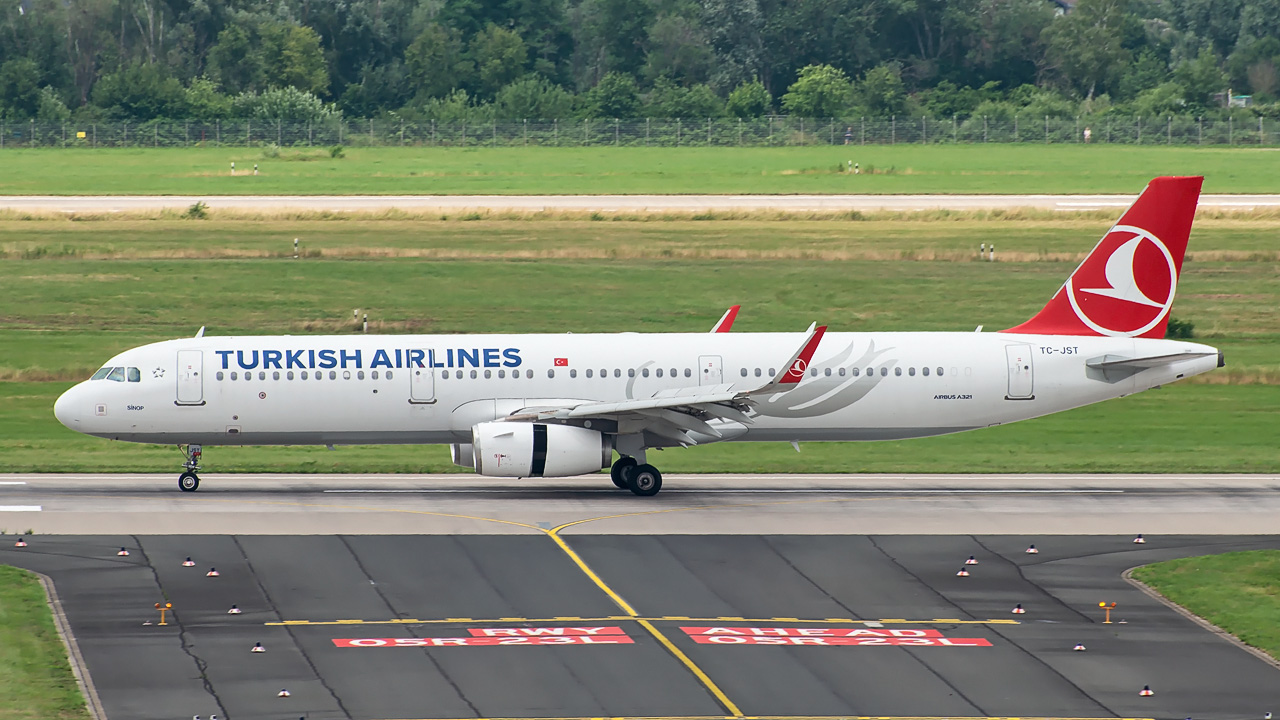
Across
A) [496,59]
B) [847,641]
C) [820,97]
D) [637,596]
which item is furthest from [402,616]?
[496,59]

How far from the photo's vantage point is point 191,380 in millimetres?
37812

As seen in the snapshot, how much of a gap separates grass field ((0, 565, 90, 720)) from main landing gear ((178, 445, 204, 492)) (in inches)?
357

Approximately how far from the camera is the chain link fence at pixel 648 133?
434 ft

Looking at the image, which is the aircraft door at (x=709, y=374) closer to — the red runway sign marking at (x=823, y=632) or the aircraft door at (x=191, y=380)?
the aircraft door at (x=191, y=380)

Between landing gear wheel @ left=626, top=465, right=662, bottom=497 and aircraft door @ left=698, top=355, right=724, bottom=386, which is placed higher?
aircraft door @ left=698, top=355, right=724, bottom=386

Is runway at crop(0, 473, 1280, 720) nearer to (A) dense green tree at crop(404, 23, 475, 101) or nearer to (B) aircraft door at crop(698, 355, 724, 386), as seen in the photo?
(B) aircraft door at crop(698, 355, 724, 386)

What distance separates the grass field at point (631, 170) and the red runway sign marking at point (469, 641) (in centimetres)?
7320

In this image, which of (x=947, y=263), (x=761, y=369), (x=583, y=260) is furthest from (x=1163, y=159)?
(x=761, y=369)

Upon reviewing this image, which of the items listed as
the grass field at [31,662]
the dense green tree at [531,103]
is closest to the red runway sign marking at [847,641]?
the grass field at [31,662]

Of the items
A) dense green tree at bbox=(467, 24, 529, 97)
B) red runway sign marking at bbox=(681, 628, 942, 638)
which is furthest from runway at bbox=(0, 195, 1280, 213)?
red runway sign marking at bbox=(681, 628, 942, 638)

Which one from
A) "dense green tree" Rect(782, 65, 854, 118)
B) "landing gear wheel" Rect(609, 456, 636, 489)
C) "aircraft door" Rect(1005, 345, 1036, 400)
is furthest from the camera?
"dense green tree" Rect(782, 65, 854, 118)

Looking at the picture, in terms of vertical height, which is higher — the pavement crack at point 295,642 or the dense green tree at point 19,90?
the dense green tree at point 19,90

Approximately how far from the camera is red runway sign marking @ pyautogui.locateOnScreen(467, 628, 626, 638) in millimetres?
26031

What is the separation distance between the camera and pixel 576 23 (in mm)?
159875
